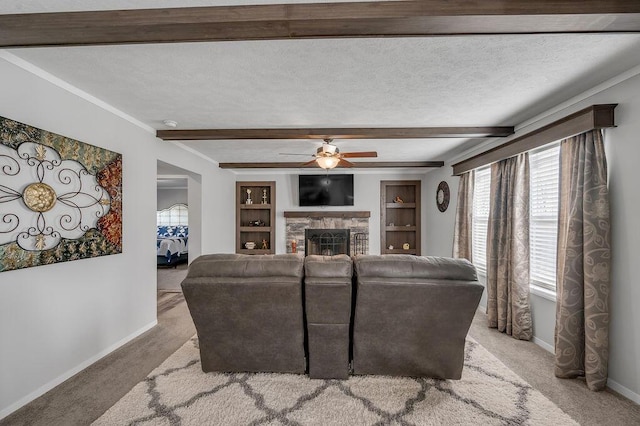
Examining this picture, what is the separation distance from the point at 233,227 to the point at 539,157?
5756 mm

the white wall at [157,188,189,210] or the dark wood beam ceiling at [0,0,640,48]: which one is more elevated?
the dark wood beam ceiling at [0,0,640,48]

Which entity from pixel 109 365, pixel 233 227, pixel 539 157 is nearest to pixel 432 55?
pixel 539 157

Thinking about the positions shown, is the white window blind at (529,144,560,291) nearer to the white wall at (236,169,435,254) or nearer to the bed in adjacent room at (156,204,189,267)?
the white wall at (236,169,435,254)

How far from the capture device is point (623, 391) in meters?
2.14

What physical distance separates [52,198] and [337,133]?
2816 mm

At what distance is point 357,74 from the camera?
2209 mm

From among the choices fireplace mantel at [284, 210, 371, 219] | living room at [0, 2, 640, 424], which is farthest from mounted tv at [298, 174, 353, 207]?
living room at [0, 2, 640, 424]

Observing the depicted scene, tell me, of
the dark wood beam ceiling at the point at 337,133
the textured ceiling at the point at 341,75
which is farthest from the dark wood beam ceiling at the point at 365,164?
the textured ceiling at the point at 341,75

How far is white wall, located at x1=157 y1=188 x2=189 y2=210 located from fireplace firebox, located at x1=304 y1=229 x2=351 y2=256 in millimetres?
6025

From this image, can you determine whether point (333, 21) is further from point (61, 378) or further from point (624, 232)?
point (61, 378)

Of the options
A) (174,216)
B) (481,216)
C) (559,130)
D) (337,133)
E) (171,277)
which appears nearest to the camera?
(559,130)

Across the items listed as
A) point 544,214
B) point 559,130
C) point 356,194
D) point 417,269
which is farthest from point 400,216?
point 417,269

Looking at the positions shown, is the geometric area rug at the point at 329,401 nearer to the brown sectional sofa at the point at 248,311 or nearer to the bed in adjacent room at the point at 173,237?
the brown sectional sofa at the point at 248,311

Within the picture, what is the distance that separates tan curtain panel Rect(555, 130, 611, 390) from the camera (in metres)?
2.21
